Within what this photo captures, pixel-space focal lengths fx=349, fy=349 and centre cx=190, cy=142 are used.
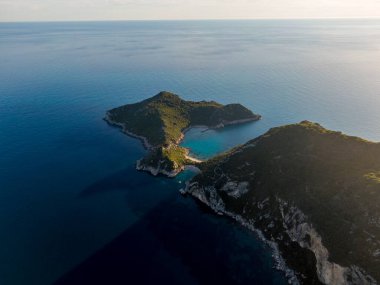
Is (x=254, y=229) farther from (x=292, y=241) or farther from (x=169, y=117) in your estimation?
(x=169, y=117)

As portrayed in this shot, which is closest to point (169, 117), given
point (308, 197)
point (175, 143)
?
point (175, 143)

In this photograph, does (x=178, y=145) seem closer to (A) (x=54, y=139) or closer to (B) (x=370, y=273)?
(A) (x=54, y=139)

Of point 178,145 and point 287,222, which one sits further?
point 178,145

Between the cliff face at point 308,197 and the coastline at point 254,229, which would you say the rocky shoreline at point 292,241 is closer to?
the coastline at point 254,229

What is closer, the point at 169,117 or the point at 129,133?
the point at 129,133

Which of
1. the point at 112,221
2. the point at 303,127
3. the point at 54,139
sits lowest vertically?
the point at 54,139

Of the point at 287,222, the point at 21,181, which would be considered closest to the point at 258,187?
the point at 287,222

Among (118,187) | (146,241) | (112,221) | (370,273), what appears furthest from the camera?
(118,187)
